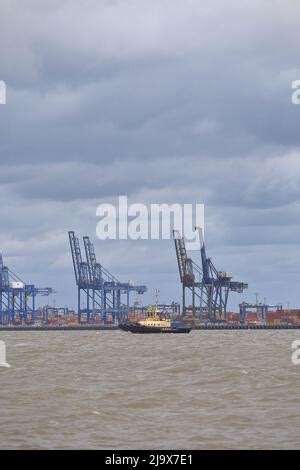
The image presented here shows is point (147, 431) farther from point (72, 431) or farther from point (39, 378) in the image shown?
point (39, 378)

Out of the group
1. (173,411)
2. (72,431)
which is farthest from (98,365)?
(72,431)

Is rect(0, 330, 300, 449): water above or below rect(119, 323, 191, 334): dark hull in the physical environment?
below

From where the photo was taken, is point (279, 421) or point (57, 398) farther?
point (57, 398)

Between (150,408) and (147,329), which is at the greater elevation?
(147,329)

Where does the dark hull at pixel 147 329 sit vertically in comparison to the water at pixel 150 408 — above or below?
above

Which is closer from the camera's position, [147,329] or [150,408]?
[150,408]

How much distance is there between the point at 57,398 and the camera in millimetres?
44125

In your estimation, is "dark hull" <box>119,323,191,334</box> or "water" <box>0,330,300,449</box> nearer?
"water" <box>0,330,300,449</box>

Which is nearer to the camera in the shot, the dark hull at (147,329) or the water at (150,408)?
the water at (150,408)

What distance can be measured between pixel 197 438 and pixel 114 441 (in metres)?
2.84
